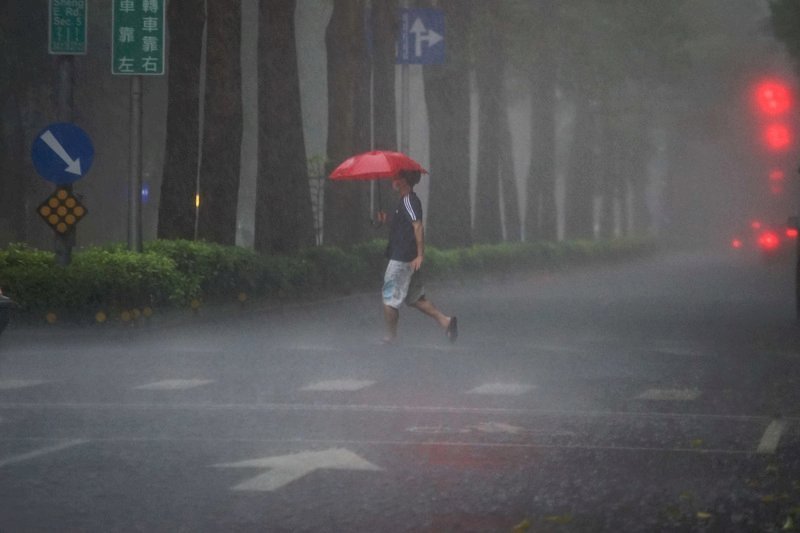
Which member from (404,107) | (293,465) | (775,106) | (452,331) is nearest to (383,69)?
(404,107)

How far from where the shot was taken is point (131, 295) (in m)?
22.6

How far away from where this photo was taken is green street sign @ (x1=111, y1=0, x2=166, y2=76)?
989 inches

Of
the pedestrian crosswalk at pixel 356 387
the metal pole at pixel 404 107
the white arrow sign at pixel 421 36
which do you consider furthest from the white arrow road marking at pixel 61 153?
the metal pole at pixel 404 107

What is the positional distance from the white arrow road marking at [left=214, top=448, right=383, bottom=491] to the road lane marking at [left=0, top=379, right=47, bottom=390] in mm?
5018

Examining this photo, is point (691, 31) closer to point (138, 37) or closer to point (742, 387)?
point (138, 37)

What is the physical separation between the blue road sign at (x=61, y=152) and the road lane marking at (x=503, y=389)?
29.3 feet

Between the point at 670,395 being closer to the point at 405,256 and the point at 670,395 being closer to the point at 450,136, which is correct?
the point at 405,256

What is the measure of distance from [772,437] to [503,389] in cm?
390

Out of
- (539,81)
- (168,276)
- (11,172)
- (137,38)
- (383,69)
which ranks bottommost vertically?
(168,276)

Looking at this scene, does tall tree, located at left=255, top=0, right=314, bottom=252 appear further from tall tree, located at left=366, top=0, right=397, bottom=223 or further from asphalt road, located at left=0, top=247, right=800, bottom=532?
asphalt road, located at left=0, top=247, right=800, bottom=532

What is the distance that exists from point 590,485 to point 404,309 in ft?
68.0

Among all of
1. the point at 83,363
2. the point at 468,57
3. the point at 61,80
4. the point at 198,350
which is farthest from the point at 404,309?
the point at 468,57

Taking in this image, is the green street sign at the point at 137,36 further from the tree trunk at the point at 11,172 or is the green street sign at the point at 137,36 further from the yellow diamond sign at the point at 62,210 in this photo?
the tree trunk at the point at 11,172

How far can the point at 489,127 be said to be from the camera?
50.3 metres
